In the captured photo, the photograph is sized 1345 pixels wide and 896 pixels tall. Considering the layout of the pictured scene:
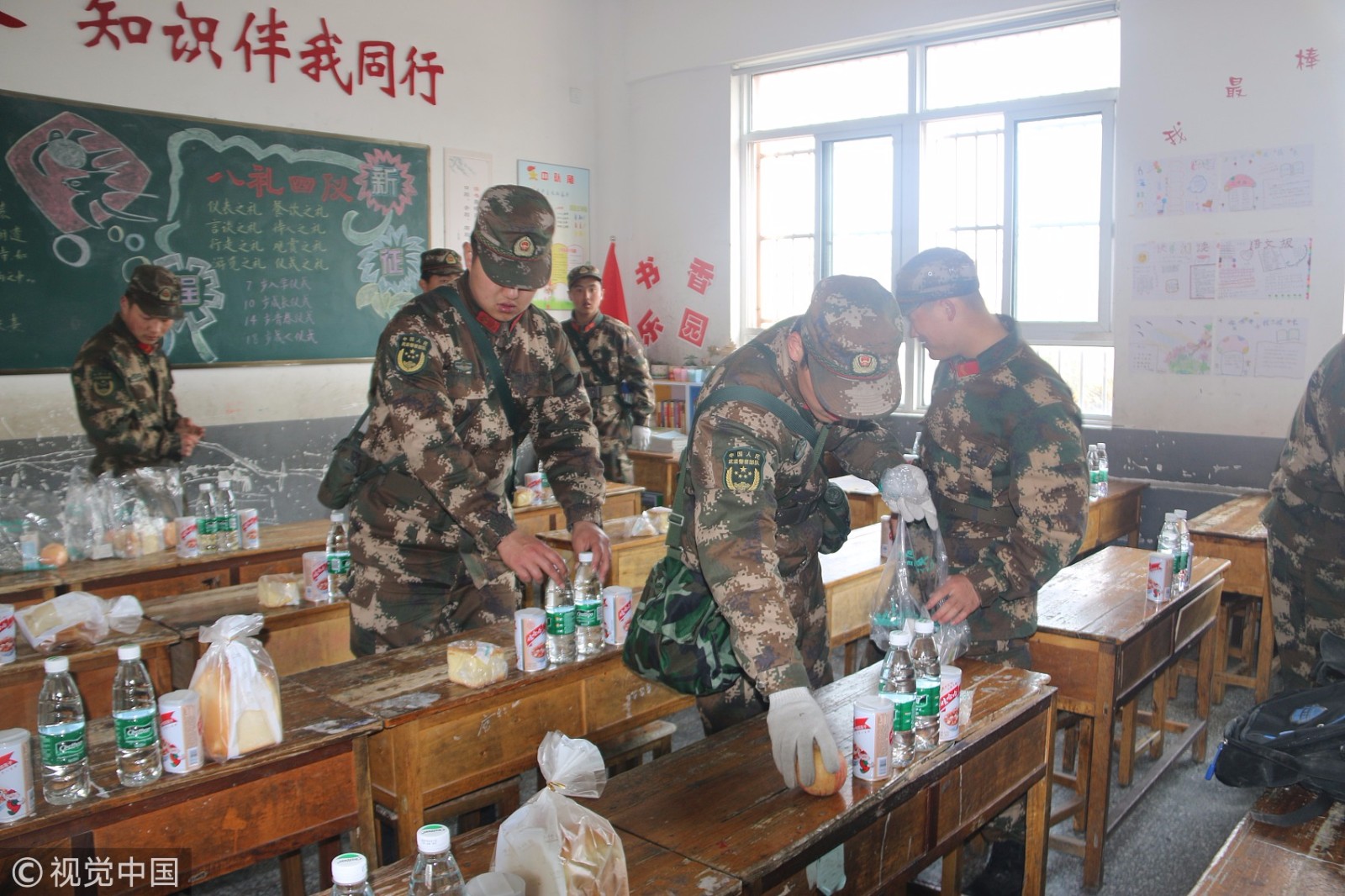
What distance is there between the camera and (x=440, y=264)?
5031 mm

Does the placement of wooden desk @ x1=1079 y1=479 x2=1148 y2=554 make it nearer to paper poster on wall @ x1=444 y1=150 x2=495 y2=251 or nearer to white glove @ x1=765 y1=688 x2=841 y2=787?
white glove @ x1=765 y1=688 x2=841 y2=787

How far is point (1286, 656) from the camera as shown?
9.43 ft

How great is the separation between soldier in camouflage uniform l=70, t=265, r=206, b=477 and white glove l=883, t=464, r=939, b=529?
3.02 metres

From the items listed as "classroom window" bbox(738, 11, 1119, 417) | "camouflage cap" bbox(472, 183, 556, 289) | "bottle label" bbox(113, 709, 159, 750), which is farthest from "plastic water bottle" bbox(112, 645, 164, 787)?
"classroom window" bbox(738, 11, 1119, 417)

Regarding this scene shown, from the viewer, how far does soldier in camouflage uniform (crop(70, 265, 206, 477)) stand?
3.80 metres

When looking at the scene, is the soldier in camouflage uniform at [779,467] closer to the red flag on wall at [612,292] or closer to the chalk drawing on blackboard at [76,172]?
the chalk drawing on blackboard at [76,172]

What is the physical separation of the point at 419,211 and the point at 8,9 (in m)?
2.15

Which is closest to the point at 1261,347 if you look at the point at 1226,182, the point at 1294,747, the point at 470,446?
the point at 1226,182

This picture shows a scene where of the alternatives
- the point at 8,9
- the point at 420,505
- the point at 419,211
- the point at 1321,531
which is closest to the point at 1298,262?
the point at 1321,531

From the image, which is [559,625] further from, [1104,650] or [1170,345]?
[1170,345]

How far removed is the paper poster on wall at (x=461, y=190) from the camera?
600 cm

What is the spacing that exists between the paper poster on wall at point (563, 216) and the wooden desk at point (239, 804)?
16.3 feet

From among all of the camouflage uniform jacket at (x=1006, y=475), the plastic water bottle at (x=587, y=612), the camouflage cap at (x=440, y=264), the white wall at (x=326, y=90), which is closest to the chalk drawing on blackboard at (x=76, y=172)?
the white wall at (x=326, y=90)

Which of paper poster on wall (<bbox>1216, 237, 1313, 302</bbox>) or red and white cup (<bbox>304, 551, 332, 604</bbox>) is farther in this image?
paper poster on wall (<bbox>1216, 237, 1313, 302</bbox>)
